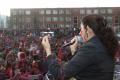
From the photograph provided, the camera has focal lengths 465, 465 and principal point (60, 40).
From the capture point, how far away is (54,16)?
358ft

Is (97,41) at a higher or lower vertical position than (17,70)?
higher

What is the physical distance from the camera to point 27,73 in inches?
312

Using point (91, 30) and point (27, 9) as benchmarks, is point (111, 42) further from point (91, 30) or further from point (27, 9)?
point (27, 9)

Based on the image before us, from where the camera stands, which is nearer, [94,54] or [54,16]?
[94,54]

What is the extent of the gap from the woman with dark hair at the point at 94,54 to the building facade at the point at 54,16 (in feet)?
320

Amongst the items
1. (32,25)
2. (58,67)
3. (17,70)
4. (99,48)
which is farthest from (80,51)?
(32,25)

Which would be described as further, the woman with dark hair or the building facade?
the building facade

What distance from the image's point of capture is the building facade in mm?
102688

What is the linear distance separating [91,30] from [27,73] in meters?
4.84

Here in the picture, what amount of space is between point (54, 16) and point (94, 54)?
106 meters

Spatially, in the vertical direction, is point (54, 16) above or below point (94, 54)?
above

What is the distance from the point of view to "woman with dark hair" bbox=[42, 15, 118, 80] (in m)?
3.05

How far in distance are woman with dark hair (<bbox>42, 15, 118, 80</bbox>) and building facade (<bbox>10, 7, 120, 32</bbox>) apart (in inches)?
3843

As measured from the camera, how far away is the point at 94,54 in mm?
3074
